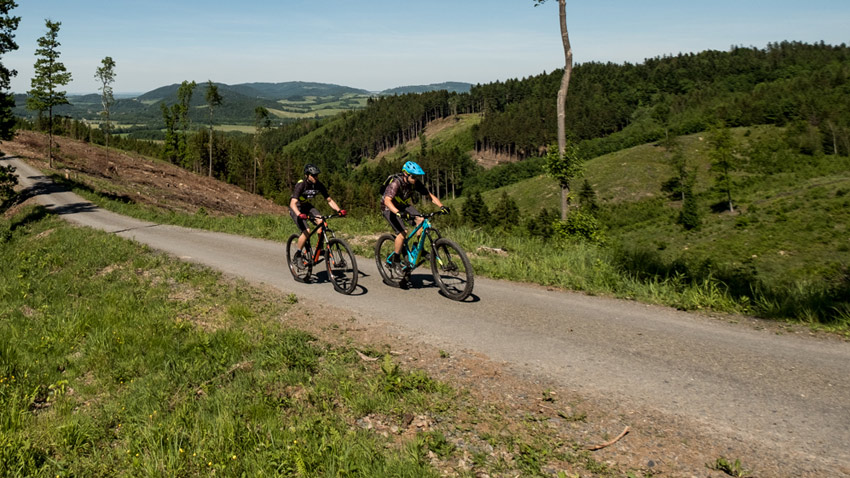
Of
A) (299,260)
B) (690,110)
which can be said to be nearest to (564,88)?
(299,260)

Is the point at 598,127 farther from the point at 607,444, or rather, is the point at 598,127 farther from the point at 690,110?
the point at 607,444

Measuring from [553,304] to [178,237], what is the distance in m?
15.0

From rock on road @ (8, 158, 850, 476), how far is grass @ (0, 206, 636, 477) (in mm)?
1168

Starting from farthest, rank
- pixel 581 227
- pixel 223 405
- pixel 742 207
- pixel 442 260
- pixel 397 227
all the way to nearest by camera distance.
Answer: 1. pixel 742 207
2. pixel 581 227
3. pixel 397 227
4. pixel 442 260
5. pixel 223 405

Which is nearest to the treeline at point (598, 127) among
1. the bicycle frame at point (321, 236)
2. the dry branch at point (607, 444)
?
the bicycle frame at point (321, 236)

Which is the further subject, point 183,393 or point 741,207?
point 741,207

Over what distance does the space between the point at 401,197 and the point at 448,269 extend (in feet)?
5.58

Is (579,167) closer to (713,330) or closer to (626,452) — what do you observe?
(713,330)


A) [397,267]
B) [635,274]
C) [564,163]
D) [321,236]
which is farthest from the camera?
[564,163]

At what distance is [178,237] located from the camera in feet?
58.7

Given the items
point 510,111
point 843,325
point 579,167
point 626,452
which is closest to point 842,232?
point 579,167

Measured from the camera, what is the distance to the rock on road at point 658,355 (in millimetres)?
4129

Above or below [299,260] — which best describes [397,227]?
above

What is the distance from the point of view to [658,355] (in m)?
5.74
